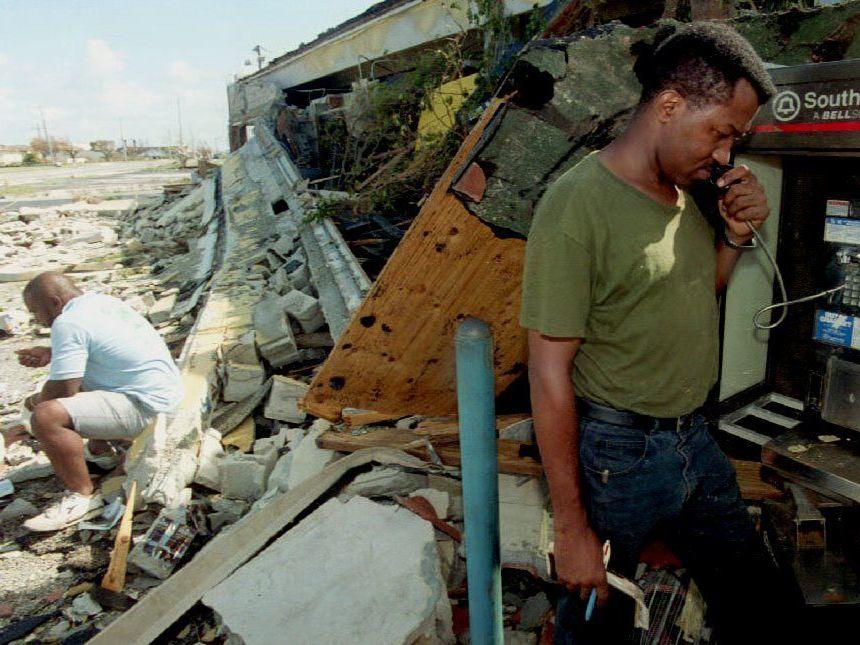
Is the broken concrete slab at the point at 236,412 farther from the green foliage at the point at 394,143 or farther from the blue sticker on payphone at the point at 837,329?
the blue sticker on payphone at the point at 837,329

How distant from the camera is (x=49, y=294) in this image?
445 centimetres

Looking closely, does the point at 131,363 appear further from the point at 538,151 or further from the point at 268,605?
the point at 538,151

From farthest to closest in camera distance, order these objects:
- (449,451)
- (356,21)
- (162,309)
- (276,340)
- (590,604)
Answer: (356,21) < (162,309) < (276,340) < (449,451) < (590,604)

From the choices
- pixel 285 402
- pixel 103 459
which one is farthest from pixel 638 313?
pixel 103 459

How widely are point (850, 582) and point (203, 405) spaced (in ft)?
13.3

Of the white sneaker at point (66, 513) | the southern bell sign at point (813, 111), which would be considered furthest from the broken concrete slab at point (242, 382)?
the southern bell sign at point (813, 111)

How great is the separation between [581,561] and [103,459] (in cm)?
416

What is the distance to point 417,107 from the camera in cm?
875

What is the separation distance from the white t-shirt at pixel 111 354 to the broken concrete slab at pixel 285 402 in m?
0.66

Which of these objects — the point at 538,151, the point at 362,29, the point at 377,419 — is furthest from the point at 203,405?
the point at 362,29

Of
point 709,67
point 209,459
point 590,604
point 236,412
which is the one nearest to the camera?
point 709,67

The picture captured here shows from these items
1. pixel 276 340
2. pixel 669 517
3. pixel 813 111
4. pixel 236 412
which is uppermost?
pixel 813 111

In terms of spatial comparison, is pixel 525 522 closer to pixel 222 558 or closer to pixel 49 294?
pixel 222 558

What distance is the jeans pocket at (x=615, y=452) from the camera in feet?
5.89
